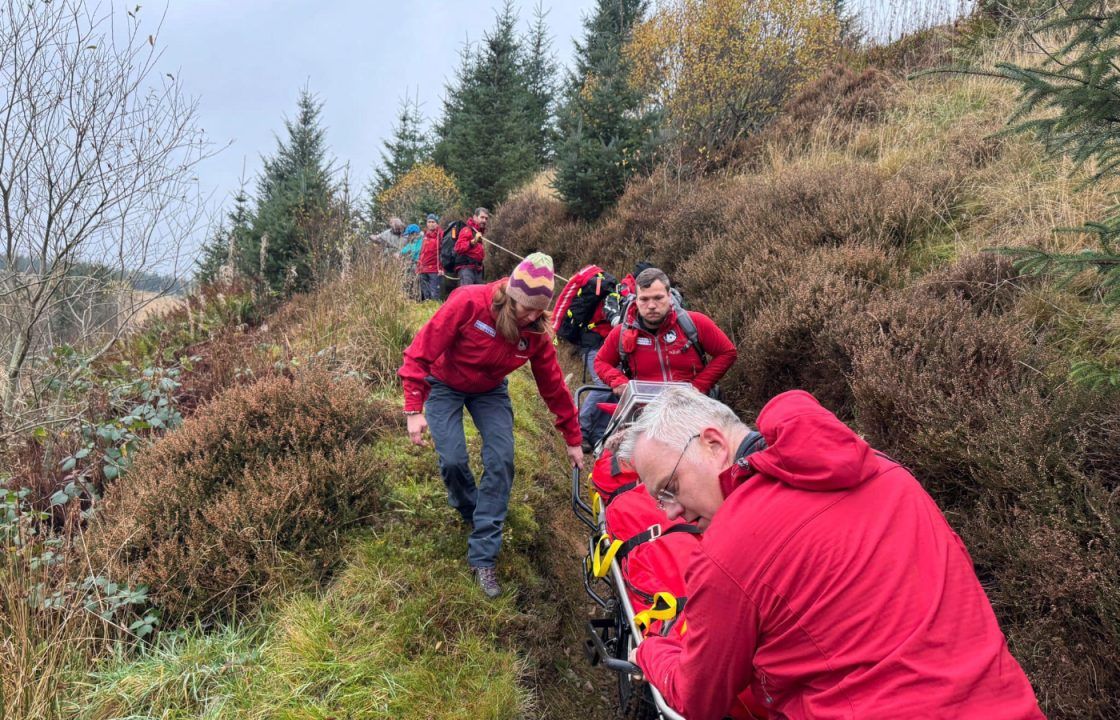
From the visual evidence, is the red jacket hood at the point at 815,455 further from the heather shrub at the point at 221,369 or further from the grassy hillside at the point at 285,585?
the heather shrub at the point at 221,369

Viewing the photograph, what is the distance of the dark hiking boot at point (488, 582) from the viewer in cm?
335

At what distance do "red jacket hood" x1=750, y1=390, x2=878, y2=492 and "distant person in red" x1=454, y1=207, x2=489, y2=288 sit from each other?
388 inches

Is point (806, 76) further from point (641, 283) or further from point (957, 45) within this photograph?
point (641, 283)

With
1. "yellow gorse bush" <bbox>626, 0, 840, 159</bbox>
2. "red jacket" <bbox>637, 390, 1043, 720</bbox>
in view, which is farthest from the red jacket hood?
"yellow gorse bush" <bbox>626, 0, 840, 159</bbox>

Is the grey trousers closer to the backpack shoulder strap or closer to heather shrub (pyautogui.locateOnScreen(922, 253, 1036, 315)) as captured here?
the backpack shoulder strap

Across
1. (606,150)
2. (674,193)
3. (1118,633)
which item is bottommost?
(1118,633)

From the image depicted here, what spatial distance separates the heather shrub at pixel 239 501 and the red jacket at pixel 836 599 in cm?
248

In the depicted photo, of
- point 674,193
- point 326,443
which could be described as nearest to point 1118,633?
point 326,443

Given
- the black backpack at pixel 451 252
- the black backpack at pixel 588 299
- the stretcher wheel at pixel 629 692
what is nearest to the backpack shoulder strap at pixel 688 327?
the black backpack at pixel 588 299

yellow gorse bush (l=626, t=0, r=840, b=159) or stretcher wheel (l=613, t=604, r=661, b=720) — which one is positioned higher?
yellow gorse bush (l=626, t=0, r=840, b=159)

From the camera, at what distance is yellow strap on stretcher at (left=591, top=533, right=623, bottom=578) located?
9.00ft

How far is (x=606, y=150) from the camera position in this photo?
1098cm

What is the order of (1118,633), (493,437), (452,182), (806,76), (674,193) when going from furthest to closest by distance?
(452,182) → (806,76) → (674,193) → (493,437) → (1118,633)

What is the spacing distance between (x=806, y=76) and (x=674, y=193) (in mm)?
4941
